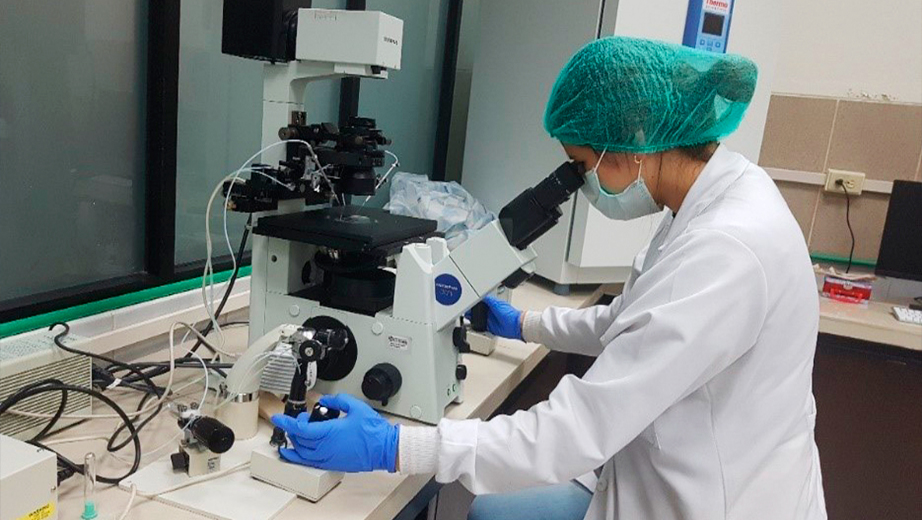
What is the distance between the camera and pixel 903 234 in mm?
2514

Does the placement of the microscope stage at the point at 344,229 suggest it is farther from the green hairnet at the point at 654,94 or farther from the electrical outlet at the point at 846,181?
the electrical outlet at the point at 846,181

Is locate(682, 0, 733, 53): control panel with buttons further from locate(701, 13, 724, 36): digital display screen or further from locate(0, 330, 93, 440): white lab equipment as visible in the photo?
locate(0, 330, 93, 440): white lab equipment

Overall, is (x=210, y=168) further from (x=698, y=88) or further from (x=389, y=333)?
(x=698, y=88)

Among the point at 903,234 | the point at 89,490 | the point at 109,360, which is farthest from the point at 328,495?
the point at 903,234

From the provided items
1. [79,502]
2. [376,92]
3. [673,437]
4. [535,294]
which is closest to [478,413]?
[673,437]

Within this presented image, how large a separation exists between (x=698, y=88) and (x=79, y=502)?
1057mm

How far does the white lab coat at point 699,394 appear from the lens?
A: 0.92 m

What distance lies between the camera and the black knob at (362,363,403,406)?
113cm

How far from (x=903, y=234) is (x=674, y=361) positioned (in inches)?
83.8

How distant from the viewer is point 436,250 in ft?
4.19

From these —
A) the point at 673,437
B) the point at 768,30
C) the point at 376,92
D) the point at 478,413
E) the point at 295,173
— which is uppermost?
the point at 768,30

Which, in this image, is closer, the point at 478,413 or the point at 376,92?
the point at 478,413

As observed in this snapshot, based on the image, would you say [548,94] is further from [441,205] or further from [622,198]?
[622,198]

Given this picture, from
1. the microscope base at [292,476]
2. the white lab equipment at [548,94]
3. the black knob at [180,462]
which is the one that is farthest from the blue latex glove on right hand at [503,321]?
the black knob at [180,462]
